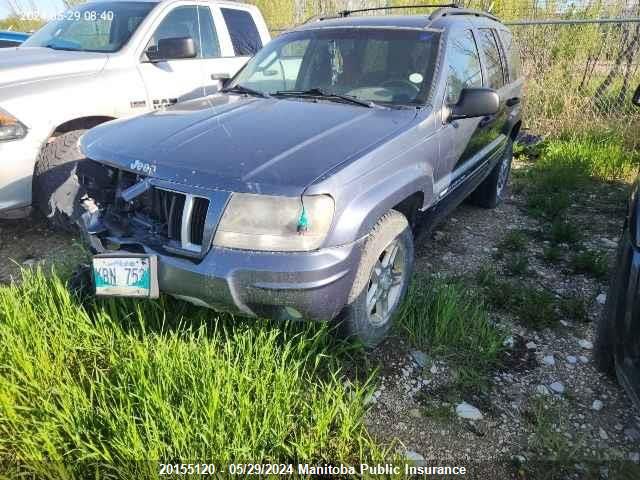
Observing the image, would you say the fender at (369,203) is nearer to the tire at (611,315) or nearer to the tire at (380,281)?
the tire at (380,281)

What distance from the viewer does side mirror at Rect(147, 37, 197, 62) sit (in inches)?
163

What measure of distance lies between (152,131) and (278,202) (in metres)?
0.94

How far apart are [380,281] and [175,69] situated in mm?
3018

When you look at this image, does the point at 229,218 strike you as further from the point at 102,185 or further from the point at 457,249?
the point at 457,249

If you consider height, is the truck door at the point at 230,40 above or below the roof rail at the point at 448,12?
below

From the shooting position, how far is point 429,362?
249cm

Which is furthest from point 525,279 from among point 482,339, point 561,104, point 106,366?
point 561,104

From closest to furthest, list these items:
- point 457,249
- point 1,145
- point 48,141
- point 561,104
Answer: point 1,145 < point 48,141 < point 457,249 < point 561,104

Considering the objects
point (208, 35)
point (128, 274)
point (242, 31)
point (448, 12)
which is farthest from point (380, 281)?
point (242, 31)

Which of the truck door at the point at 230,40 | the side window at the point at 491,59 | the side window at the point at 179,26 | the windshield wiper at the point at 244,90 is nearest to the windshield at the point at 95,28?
the side window at the point at 179,26

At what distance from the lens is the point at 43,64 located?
370 centimetres

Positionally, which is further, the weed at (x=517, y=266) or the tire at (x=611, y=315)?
the weed at (x=517, y=266)

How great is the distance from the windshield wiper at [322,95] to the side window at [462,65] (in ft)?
1.82

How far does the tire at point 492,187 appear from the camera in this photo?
459cm
